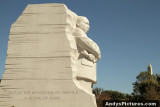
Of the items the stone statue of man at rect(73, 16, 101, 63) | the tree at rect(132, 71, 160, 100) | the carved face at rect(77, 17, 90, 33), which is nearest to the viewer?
the stone statue of man at rect(73, 16, 101, 63)

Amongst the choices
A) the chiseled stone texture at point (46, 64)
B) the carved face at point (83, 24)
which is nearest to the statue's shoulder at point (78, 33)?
the chiseled stone texture at point (46, 64)

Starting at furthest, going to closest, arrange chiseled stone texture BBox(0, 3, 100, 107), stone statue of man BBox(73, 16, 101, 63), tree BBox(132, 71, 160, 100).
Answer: tree BBox(132, 71, 160, 100)
stone statue of man BBox(73, 16, 101, 63)
chiseled stone texture BBox(0, 3, 100, 107)

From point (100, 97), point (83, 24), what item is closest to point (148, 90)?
point (100, 97)

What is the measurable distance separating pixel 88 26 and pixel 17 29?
3.06 metres

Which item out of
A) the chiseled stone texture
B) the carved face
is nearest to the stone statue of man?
the carved face

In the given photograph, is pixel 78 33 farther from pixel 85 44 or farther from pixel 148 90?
pixel 148 90

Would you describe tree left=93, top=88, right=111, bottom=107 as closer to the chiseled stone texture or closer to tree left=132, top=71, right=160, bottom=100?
tree left=132, top=71, right=160, bottom=100

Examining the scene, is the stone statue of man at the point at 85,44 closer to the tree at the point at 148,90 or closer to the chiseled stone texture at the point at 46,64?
the chiseled stone texture at the point at 46,64

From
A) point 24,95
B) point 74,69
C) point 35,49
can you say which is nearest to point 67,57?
point 74,69

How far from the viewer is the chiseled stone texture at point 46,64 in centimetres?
663

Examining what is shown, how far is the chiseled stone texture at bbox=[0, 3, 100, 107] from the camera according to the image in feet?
21.7

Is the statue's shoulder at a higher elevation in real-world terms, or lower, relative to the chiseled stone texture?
higher

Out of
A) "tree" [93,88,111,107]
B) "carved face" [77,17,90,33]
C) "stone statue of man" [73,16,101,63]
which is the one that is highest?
"carved face" [77,17,90,33]

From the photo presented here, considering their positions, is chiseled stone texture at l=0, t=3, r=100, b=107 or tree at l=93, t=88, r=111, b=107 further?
tree at l=93, t=88, r=111, b=107
